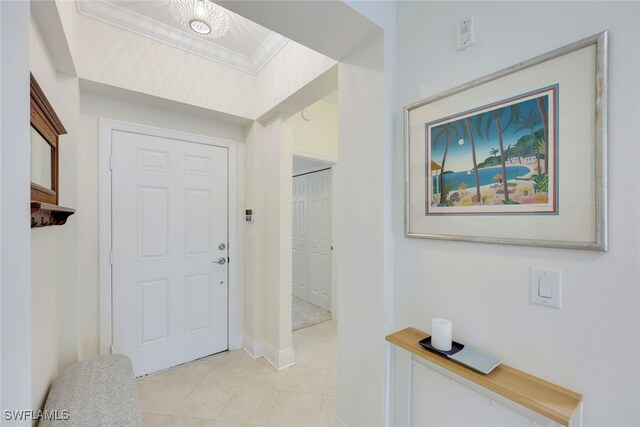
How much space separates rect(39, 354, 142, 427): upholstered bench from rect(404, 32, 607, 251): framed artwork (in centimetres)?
159

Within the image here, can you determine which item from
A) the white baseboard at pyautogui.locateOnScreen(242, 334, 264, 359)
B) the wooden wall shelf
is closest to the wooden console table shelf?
the wooden wall shelf

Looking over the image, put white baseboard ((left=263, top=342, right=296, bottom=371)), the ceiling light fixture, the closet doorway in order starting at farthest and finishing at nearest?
the closet doorway, white baseboard ((left=263, top=342, right=296, bottom=371)), the ceiling light fixture

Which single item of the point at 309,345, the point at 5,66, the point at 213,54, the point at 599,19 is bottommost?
the point at 309,345

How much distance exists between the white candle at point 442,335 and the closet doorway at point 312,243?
2392 mm

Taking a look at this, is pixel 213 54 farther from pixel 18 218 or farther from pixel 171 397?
pixel 171 397

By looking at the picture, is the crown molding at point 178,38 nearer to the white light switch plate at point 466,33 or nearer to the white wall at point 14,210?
the white light switch plate at point 466,33

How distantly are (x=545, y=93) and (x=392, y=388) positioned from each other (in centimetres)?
142

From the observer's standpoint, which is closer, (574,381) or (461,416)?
(574,381)

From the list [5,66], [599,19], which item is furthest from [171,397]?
[599,19]

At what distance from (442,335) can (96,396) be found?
5.34 feet

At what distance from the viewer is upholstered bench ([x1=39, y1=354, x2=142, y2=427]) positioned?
1.17 meters

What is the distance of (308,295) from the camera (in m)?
4.09

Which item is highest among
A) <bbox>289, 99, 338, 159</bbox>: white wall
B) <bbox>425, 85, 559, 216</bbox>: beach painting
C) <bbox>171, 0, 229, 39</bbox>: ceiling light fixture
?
<bbox>171, 0, 229, 39</bbox>: ceiling light fixture

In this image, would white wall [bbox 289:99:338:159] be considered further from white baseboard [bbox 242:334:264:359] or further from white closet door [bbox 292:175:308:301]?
white baseboard [bbox 242:334:264:359]
